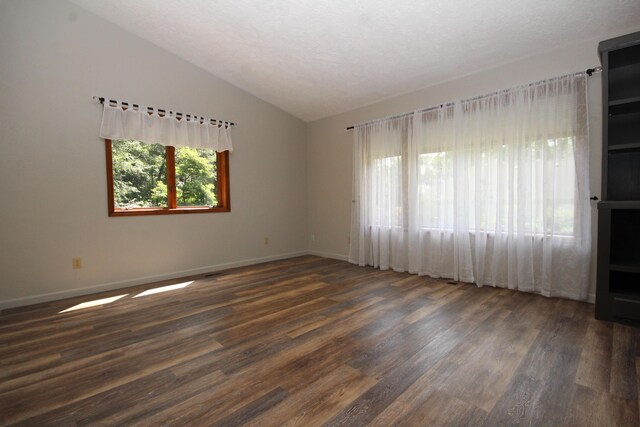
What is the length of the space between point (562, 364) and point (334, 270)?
2861mm

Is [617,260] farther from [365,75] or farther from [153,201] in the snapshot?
[153,201]

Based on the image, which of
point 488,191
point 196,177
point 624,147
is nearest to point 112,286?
point 196,177

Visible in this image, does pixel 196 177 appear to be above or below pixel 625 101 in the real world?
below

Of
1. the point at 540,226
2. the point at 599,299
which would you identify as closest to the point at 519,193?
the point at 540,226

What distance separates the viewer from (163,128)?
3.87 metres

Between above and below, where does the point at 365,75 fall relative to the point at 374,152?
above

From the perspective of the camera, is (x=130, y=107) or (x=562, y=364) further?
(x=130, y=107)

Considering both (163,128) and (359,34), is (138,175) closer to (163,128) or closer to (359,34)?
(163,128)

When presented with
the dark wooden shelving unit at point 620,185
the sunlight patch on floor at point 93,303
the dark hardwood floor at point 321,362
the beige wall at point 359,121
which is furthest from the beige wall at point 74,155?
the dark wooden shelving unit at point 620,185

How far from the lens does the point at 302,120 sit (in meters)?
5.60

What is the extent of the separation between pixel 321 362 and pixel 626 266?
8.30 feet

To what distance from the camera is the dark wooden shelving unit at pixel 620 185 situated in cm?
237

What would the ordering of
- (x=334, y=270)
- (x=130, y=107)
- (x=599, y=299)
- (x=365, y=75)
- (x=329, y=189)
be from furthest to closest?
(x=329, y=189) → (x=334, y=270) → (x=365, y=75) → (x=130, y=107) → (x=599, y=299)

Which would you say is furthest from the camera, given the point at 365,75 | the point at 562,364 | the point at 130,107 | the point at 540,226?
the point at 365,75
